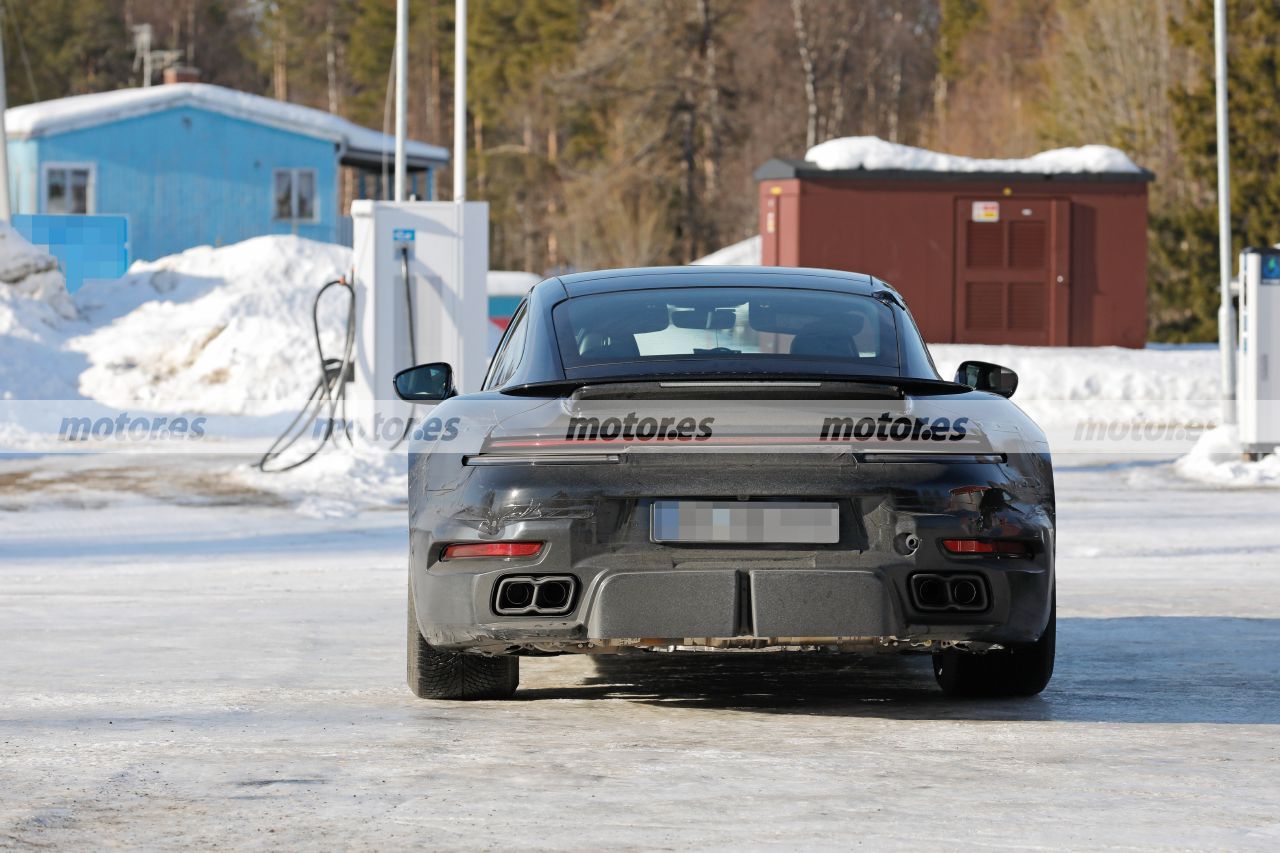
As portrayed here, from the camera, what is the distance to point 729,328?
6949mm

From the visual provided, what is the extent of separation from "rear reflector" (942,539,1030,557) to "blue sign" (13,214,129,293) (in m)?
27.5

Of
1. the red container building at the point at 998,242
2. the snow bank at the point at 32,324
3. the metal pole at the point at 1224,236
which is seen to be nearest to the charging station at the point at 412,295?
the metal pole at the point at 1224,236

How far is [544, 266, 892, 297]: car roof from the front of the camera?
7242 millimetres

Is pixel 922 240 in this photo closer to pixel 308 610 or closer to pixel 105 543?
pixel 105 543

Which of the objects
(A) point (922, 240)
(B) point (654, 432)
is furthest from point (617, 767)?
(A) point (922, 240)

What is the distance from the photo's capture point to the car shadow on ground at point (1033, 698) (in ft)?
21.7

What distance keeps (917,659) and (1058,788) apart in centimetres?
265

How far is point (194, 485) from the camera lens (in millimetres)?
15492

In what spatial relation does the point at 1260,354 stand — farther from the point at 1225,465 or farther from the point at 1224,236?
the point at 1224,236

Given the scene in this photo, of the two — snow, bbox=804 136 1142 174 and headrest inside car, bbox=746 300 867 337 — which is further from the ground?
snow, bbox=804 136 1142 174

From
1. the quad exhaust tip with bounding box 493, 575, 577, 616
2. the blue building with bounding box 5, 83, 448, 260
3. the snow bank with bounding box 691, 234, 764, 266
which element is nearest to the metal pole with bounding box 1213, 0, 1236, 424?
the quad exhaust tip with bounding box 493, 575, 577, 616

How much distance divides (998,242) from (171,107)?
2083 centimetres

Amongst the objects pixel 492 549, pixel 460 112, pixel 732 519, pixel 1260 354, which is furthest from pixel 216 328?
pixel 732 519

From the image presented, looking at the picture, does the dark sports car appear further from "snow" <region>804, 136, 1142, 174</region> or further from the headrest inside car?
"snow" <region>804, 136, 1142, 174</region>
